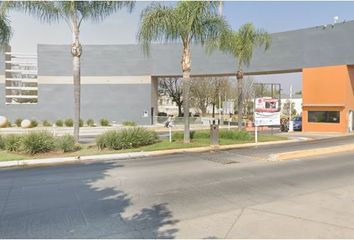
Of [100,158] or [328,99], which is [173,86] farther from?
[100,158]

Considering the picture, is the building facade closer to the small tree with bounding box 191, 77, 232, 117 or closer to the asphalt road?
the small tree with bounding box 191, 77, 232, 117

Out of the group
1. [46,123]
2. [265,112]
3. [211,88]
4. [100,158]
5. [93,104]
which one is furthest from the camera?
[211,88]

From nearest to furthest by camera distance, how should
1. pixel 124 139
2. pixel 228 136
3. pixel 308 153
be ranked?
pixel 308 153
pixel 124 139
pixel 228 136

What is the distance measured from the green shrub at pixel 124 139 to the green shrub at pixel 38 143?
2.37 meters

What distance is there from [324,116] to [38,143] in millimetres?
22239

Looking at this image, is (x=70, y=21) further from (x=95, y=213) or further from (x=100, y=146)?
(x=95, y=213)

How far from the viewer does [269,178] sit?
37.5 feet

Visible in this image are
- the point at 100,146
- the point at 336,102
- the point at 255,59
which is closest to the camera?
the point at 100,146

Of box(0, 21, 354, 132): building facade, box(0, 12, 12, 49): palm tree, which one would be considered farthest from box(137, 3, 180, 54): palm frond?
box(0, 21, 354, 132): building facade

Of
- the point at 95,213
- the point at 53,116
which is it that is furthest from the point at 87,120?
the point at 95,213

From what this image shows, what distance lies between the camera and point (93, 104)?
44.4 meters

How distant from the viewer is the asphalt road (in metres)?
6.84

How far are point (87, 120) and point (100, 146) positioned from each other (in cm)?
2471

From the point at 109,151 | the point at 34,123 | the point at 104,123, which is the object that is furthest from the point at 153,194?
the point at 34,123
